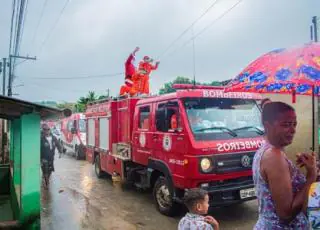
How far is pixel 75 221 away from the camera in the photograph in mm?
6539

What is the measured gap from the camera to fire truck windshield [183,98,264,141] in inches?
231

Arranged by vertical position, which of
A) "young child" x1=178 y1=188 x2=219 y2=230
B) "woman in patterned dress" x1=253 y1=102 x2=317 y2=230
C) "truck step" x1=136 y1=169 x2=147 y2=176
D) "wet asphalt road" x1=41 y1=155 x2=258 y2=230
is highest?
"woman in patterned dress" x1=253 y1=102 x2=317 y2=230

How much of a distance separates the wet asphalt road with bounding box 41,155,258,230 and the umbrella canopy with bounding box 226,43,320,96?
3408mm

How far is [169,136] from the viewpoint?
245 inches

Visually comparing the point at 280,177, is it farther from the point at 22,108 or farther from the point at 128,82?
the point at 128,82

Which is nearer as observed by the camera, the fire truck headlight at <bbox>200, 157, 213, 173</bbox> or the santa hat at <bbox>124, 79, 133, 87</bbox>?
the fire truck headlight at <bbox>200, 157, 213, 173</bbox>

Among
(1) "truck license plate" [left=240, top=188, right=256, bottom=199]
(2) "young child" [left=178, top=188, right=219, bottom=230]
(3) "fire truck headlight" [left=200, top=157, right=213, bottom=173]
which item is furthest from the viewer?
(1) "truck license plate" [left=240, top=188, right=256, bottom=199]

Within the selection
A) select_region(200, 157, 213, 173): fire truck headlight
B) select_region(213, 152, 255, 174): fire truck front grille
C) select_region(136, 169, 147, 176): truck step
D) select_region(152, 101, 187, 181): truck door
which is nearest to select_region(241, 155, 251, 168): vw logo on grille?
select_region(213, 152, 255, 174): fire truck front grille

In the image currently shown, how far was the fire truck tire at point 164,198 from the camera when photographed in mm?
6280

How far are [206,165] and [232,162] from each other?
49cm

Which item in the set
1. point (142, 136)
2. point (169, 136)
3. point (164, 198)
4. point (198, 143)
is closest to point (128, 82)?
point (142, 136)

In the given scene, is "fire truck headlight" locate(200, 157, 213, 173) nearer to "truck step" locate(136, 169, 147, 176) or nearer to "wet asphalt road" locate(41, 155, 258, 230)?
"wet asphalt road" locate(41, 155, 258, 230)

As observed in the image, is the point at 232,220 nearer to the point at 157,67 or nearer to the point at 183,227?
the point at 183,227

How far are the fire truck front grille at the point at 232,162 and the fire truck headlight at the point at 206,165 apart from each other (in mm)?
84
